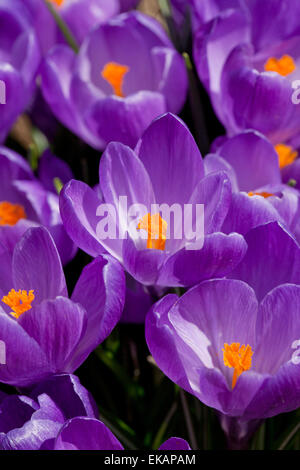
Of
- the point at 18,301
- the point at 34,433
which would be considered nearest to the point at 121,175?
the point at 18,301

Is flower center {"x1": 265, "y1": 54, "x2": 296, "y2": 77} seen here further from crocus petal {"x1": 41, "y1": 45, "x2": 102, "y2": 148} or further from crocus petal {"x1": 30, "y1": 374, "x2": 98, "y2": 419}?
crocus petal {"x1": 30, "y1": 374, "x2": 98, "y2": 419}

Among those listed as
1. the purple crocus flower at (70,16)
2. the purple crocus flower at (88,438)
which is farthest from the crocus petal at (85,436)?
the purple crocus flower at (70,16)

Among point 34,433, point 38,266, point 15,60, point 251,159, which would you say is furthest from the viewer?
point 15,60

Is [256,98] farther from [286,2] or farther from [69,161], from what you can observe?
[69,161]

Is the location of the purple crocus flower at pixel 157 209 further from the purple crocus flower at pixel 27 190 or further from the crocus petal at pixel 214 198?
the purple crocus flower at pixel 27 190

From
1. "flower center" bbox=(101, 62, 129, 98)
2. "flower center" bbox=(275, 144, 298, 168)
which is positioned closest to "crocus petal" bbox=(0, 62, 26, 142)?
"flower center" bbox=(101, 62, 129, 98)

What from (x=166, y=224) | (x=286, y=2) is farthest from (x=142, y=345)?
(x=286, y=2)

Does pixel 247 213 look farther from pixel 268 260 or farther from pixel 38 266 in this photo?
pixel 38 266
